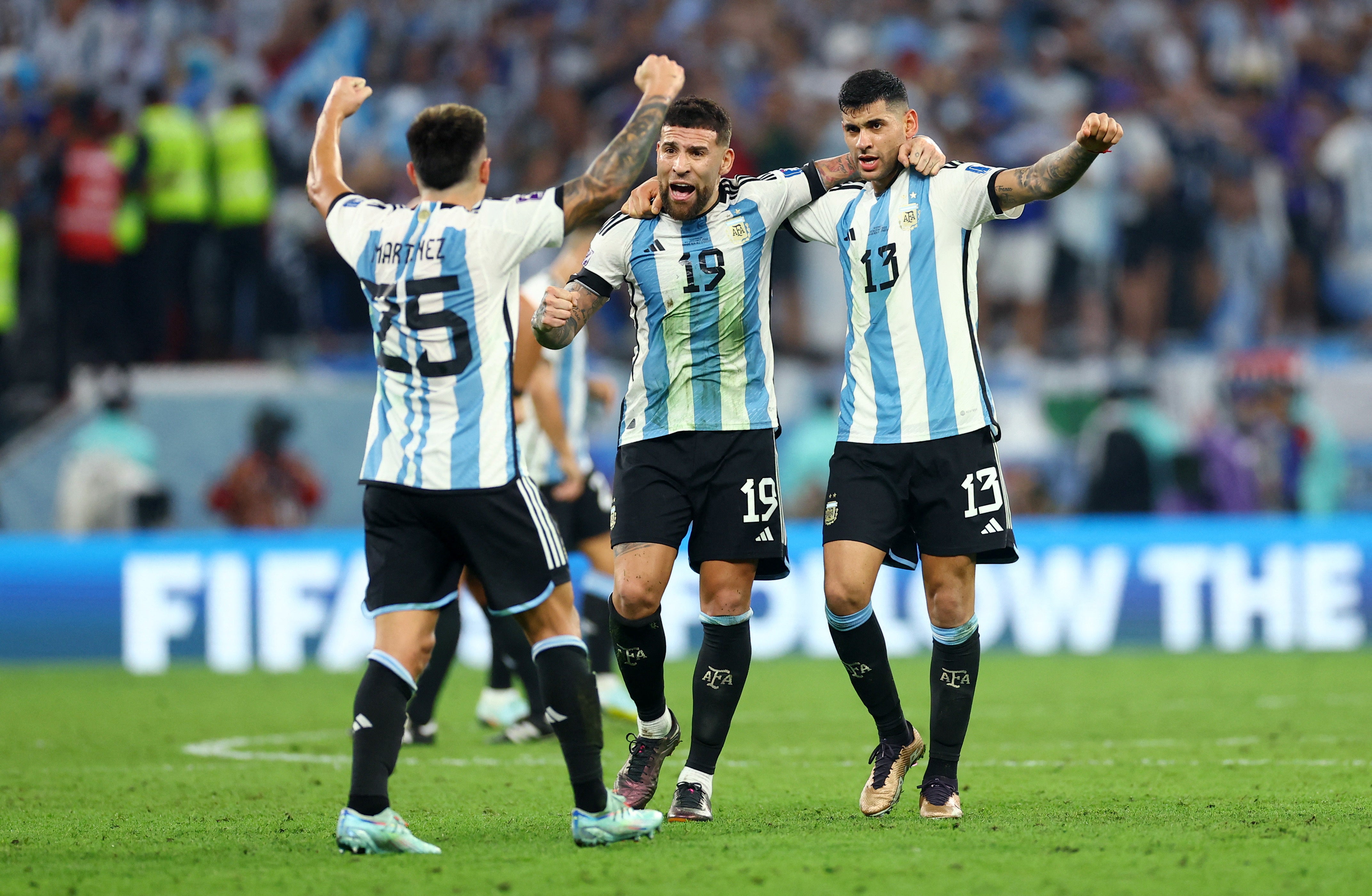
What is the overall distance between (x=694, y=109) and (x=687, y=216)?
36cm

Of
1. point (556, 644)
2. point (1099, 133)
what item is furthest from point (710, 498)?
point (1099, 133)

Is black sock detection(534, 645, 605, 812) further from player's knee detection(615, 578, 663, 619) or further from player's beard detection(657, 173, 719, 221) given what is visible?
player's beard detection(657, 173, 719, 221)

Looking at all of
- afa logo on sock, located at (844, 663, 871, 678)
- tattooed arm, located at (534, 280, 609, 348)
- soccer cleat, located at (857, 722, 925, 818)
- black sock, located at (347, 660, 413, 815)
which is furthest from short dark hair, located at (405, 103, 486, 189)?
soccer cleat, located at (857, 722, 925, 818)

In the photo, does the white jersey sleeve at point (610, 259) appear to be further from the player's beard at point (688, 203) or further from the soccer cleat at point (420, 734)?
the soccer cleat at point (420, 734)

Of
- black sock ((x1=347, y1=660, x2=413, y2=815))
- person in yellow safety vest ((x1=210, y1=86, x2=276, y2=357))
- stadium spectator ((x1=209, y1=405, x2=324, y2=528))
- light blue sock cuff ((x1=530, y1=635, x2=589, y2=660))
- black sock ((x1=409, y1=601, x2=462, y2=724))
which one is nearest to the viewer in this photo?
black sock ((x1=347, y1=660, x2=413, y2=815))

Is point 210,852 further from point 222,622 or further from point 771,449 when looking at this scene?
point 222,622

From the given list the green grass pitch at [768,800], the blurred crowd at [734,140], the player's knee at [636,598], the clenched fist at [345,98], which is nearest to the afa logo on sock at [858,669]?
the green grass pitch at [768,800]

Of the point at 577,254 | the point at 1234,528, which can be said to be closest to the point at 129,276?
the point at 577,254

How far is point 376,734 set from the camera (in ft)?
16.3

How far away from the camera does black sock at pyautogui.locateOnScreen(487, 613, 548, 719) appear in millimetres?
8273

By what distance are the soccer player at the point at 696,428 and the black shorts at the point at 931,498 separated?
0.83ft

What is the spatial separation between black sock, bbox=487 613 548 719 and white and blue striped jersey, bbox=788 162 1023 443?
2.87 meters

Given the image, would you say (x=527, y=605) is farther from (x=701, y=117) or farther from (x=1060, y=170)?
(x=1060, y=170)

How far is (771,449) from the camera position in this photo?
19.3 feet
